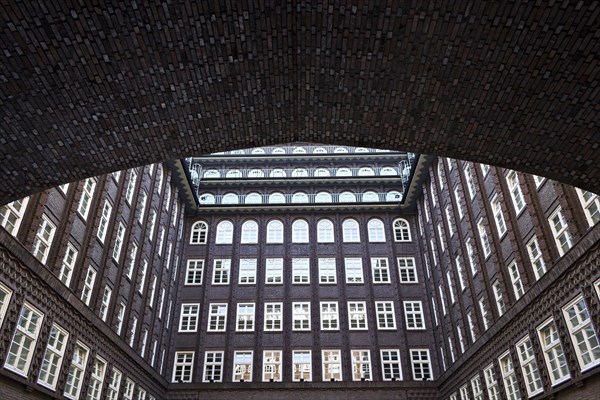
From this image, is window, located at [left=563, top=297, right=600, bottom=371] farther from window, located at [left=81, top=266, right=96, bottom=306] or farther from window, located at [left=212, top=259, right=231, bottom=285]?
window, located at [left=212, top=259, right=231, bottom=285]

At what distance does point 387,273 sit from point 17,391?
30.8m

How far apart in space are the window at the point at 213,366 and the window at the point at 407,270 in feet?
53.9

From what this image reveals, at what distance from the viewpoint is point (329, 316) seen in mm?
42250

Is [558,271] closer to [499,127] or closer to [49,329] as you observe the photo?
[499,127]

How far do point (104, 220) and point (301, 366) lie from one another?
Result: 19.9 metres

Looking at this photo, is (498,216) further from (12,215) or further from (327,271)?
(12,215)

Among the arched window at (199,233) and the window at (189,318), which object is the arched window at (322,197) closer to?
the arched window at (199,233)

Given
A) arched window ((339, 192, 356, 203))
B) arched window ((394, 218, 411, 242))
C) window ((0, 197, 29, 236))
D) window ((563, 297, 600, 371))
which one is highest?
arched window ((339, 192, 356, 203))

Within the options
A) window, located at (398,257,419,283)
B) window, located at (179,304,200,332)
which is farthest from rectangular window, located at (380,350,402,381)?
window, located at (179,304,200,332)

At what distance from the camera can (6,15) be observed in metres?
8.81

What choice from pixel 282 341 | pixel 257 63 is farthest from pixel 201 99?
pixel 282 341

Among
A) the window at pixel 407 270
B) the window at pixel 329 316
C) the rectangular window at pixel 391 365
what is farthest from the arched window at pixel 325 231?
the rectangular window at pixel 391 365

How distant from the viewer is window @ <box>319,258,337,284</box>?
4403 cm

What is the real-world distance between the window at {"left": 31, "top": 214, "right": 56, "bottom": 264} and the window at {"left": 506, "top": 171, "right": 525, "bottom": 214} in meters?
22.3
